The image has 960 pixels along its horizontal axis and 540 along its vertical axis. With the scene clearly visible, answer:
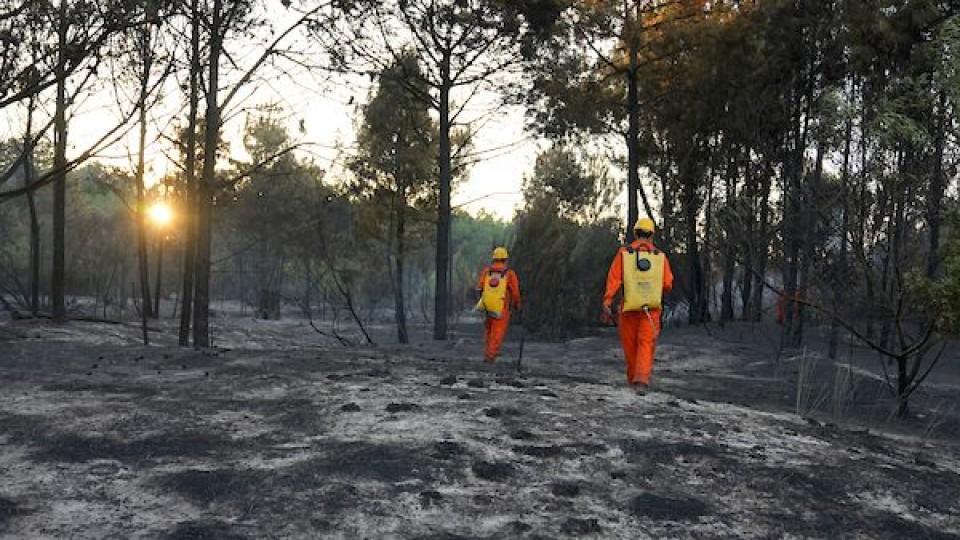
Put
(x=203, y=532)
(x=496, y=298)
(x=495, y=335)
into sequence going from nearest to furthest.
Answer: (x=203, y=532)
(x=496, y=298)
(x=495, y=335)

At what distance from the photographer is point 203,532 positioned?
Result: 3932 mm

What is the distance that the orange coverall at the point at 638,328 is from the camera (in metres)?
8.38

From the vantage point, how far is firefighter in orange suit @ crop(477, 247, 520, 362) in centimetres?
1130

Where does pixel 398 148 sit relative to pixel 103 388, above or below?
above

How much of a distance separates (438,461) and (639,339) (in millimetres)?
3900

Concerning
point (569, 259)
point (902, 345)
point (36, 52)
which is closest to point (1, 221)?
point (569, 259)

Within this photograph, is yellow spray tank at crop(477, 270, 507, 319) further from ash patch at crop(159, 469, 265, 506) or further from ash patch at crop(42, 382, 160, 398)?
ash patch at crop(159, 469, 265, 506)

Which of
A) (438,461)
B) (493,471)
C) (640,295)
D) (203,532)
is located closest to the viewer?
(203,532)

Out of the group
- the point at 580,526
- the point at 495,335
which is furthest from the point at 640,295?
the point at 580,526

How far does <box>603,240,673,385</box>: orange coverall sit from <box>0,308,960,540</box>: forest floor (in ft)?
0.91

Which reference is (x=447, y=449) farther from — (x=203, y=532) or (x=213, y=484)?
(x=203, y=532)

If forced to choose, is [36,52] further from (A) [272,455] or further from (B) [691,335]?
(B) [691,335]

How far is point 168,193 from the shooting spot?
26422 mm

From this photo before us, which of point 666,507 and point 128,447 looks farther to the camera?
point 128,447
